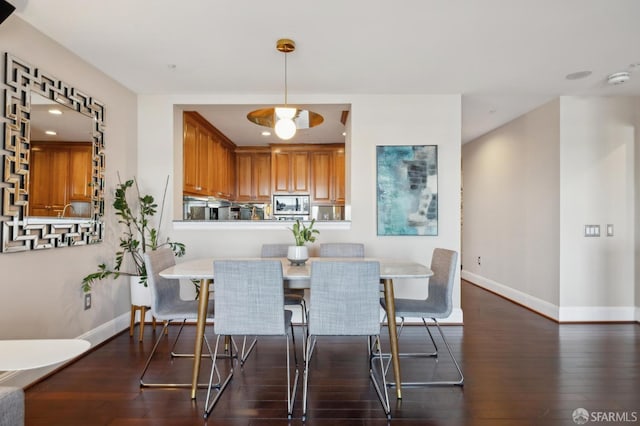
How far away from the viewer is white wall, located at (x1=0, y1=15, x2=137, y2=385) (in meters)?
2.22

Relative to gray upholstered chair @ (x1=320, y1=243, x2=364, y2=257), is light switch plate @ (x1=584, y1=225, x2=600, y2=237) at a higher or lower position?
higher

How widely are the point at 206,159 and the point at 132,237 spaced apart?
5.29 feet

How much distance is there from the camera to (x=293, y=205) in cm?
589

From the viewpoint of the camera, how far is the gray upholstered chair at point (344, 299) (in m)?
2.00

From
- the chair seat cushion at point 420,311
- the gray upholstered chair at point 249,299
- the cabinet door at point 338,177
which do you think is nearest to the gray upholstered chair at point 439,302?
the chair seat cushion at point 420,311

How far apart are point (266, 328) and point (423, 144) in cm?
256

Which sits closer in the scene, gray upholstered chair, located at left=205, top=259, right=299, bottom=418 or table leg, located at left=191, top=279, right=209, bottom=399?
gray upholstered chair, located at left=205, top=259, right=299, bottom=418

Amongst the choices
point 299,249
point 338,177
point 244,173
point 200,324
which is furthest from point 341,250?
point 244,173

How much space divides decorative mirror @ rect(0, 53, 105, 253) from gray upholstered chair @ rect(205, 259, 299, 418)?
135 cm

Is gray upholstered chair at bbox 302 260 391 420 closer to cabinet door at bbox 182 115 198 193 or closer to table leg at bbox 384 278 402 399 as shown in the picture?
table leg at bbox 384 278 402 399

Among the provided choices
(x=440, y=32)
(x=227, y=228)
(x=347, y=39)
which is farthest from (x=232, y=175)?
(x=440, y=32)

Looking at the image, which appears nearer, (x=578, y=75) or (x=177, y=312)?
(x=177, y=312)

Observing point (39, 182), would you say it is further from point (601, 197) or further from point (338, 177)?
point (601, 197)

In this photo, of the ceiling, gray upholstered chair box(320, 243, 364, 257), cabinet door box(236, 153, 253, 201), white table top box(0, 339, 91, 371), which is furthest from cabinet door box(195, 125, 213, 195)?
white table top box(0, 339, 91, 371)
